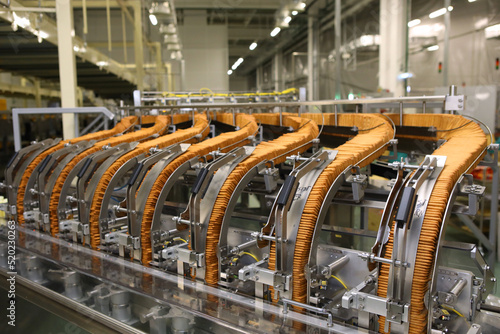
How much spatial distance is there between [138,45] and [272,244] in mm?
7642

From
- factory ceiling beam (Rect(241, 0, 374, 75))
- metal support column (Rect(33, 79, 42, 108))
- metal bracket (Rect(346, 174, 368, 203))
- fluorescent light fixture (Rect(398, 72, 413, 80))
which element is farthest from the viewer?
factory ceiling beam (Rect(241, 0, 374, 75))

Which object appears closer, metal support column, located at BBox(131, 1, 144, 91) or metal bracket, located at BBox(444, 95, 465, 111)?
metal bracket, located at BBox(444, 95, 465, 111)

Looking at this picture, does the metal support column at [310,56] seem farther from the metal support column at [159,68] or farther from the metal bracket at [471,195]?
the metal bracket at [471,195]

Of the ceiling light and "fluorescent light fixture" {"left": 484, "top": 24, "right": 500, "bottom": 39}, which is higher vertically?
the ceiling light

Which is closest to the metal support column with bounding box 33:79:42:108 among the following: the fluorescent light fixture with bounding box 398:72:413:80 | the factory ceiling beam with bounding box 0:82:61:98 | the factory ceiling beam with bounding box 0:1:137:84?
the factory ceiling beam with bounding box 0:82:61:98

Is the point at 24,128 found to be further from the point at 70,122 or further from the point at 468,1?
the point at 468,1

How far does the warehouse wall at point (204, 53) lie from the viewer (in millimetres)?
8242

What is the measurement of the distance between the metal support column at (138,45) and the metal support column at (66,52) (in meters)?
3.08

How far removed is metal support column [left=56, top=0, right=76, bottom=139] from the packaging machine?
276 cm

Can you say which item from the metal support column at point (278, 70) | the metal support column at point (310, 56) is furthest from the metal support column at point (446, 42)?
the metal support column at point (278, 70)

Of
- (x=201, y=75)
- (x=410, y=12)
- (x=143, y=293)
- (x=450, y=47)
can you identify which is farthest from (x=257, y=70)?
(x=143, y=293)

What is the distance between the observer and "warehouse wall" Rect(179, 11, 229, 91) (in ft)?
27.0

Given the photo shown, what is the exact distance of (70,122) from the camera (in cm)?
541

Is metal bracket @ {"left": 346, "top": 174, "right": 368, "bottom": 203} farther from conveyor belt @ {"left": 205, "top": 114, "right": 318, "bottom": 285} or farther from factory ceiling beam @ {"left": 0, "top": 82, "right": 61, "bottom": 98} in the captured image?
factory ceiling beam @ {"left": 0, "top": 82, "right": 61, "bottom": 98}
